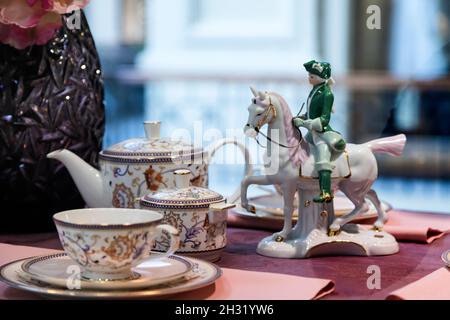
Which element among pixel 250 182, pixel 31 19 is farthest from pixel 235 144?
pixel 31 19

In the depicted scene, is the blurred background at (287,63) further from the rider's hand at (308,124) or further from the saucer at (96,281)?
the saucer at (96,281)

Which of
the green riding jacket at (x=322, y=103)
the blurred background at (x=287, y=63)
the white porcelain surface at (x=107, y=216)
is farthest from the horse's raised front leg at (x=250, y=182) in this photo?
the blurred background at (x=287, y=63)

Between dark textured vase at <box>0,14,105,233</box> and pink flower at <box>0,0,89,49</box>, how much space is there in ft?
0.14

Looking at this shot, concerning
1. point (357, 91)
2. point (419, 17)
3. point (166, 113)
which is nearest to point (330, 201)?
point (166, 113)

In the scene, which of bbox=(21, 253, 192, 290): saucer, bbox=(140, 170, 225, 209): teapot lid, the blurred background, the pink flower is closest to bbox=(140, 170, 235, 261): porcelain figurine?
bbox=(140, 170, 225, 209): teapot lid

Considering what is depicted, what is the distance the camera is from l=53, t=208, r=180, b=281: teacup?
0.99 metres

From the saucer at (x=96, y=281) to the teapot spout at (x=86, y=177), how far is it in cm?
29

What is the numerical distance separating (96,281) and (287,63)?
4277 mm

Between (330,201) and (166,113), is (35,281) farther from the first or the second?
(166,113)

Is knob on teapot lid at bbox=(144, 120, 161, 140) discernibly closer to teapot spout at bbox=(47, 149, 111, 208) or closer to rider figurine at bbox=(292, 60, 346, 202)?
teapot spout at bbox=(47, 149, 111, 208)

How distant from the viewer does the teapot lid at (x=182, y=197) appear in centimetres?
122

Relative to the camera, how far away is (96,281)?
100 centimetres

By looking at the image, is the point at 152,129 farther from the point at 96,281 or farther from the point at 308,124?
the point at 96,281

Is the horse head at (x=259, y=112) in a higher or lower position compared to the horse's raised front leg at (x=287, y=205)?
higher
